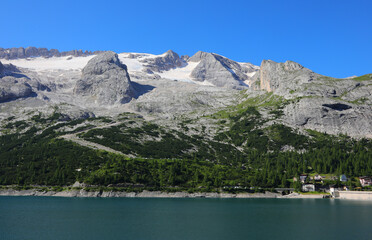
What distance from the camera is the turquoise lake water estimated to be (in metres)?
65.3

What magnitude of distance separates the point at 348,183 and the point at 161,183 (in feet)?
291

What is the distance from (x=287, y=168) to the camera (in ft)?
609

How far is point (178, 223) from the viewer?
257ft

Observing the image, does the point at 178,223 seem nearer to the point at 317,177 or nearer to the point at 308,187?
the point at 308,187

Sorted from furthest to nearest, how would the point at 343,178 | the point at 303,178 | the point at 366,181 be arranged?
1. the point at 303,178
2. the point at 343,178
3. the point at 366,181

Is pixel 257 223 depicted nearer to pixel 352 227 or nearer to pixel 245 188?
pixel 352 227

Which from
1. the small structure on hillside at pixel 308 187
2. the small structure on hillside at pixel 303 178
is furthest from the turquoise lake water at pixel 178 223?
the small structure on hillside at pixel 303 178

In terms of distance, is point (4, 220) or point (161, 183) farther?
point (161, 183)

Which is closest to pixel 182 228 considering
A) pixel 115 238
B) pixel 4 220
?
pixel 115 238

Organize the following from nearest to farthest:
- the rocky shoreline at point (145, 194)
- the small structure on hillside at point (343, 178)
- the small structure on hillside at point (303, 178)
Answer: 1. the rocky shoreline at point (145, 194)
2. the small structure on hillside at point (343, 178)
3. the small structure on hillside at point (303, 178)

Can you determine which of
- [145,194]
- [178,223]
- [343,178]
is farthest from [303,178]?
[178,223]

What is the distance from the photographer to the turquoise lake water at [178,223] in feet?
214

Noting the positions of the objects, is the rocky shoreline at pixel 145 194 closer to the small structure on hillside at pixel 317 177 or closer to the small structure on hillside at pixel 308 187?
the small structure on hillside at pixel 308 187

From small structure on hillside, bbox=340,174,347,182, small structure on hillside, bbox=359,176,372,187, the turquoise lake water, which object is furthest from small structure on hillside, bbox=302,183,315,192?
the turquoise lake water
